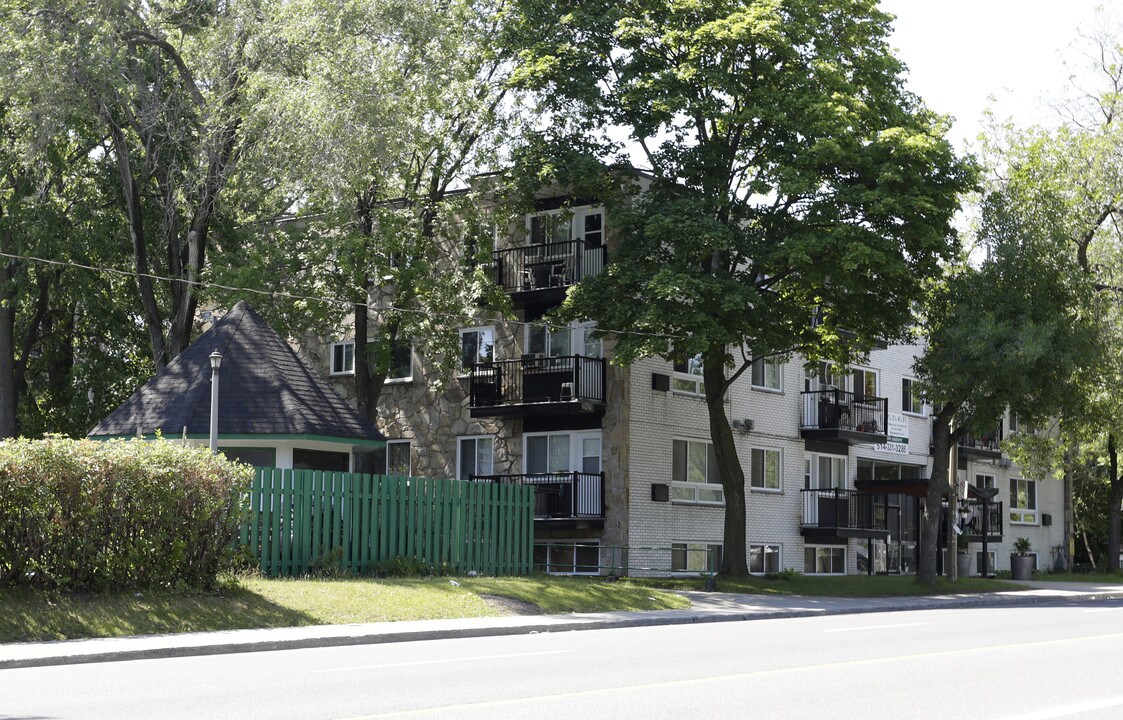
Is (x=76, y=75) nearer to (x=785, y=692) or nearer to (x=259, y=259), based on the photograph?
(x=259, y=259)

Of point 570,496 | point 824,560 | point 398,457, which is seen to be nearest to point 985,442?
point 824,560

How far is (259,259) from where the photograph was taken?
33.8 meters

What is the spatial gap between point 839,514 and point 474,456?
11.8 m

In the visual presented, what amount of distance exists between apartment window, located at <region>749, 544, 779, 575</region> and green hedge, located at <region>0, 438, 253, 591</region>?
75.7 feet

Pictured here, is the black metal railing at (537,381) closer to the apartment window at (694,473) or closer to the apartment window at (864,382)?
the apartment window at (694,473)

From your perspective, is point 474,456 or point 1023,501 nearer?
point 474,456

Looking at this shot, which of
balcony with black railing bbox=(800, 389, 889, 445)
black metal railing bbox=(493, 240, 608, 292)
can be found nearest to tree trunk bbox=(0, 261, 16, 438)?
black metal railing bbox=(493, 240, 608, 292)

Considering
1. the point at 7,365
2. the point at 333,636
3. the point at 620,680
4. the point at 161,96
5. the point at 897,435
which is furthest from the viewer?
the point at 897,435

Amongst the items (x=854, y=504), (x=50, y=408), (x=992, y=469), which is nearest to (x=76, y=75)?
(x=50, y=408)

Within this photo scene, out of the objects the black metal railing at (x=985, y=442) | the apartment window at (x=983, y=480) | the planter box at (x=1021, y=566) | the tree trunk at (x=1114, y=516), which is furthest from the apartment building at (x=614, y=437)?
the apartment window at (x=983, y=480)

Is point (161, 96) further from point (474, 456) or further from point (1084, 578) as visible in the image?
point (1084, 578)

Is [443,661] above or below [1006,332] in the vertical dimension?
below

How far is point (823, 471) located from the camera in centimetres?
4381

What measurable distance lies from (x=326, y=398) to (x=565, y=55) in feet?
33.8
